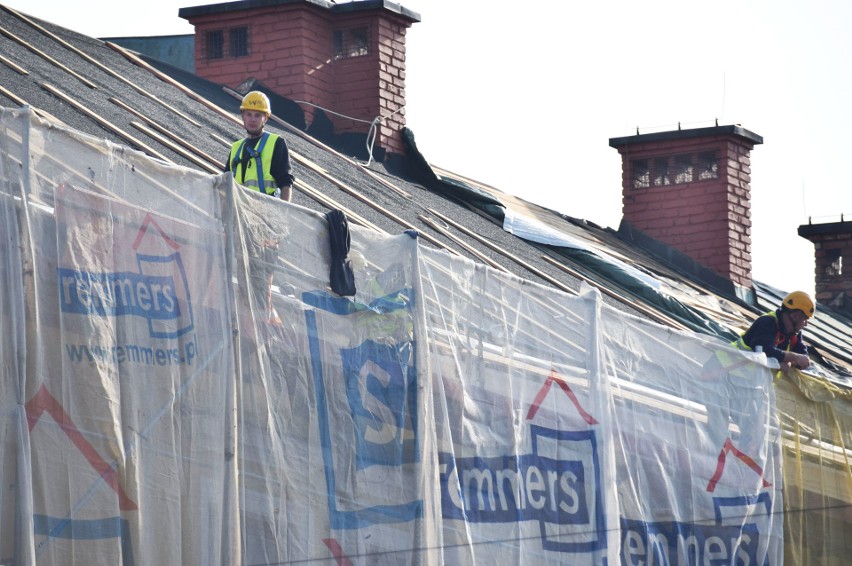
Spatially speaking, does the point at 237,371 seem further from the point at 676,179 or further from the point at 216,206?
the point at 676,179

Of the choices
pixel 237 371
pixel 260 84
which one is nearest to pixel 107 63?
pixel 260 84

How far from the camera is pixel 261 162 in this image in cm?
965

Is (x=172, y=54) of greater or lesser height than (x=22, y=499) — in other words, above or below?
above

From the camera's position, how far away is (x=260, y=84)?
57.7ft

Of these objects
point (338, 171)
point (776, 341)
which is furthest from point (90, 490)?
point (338, 171)

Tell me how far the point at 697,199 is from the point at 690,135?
95 cm

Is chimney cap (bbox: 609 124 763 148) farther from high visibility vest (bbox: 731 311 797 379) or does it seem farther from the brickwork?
high visibility vest (bbox: 731 311 797 379)

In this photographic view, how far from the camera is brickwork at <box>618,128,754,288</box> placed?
21406 mm

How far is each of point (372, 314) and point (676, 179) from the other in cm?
1437

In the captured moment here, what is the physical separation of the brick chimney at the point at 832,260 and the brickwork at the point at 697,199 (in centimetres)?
466

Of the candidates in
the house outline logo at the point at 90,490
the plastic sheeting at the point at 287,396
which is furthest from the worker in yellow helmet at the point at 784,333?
the house outline logo at the point at 90,490

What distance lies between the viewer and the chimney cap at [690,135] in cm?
2166

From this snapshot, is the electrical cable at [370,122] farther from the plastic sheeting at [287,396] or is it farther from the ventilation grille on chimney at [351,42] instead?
the plastic sheeting at [287,396]

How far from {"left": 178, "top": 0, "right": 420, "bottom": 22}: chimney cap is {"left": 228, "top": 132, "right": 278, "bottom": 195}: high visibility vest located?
8.33 metres
